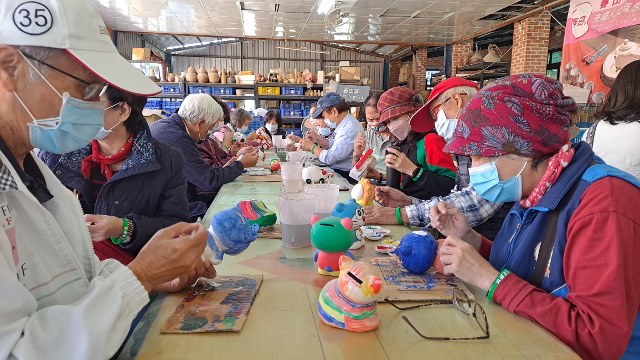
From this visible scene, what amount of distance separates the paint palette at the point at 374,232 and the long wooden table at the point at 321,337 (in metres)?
0.62

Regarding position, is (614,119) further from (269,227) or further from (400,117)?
(269,227)

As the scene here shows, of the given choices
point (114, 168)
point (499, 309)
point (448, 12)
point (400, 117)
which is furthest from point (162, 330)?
point (448, 12)

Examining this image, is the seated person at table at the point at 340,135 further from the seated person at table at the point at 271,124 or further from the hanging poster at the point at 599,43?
the hanging poster at the point at 599,43

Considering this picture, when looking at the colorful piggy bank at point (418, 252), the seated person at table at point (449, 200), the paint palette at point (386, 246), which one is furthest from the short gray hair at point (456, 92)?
the colorful piggy bank at point (418, 252)

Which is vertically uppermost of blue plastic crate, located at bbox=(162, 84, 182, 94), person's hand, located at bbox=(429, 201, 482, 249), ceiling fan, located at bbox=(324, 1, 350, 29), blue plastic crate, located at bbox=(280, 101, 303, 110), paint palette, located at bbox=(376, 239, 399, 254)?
ceiling fan, located at bbox=(324, 1, 350, 29)

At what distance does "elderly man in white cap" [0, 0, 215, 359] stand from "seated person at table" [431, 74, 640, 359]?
889 millimetres

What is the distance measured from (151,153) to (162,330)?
3.94ft

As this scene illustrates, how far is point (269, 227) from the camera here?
206 centimetres

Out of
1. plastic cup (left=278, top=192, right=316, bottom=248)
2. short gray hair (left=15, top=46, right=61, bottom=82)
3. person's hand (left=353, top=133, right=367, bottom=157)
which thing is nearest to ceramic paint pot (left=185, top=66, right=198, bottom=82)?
person's hand (left=353, top=133, right=367, bottom=157)

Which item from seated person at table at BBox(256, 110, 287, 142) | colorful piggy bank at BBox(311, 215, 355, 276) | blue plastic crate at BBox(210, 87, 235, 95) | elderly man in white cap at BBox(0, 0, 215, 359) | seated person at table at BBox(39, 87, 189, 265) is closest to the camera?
elderly man in white cap at BBox(0, 0, 215, 359)

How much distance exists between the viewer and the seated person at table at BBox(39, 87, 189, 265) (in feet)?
6.72

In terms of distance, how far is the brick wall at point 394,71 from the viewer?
19.1 metres

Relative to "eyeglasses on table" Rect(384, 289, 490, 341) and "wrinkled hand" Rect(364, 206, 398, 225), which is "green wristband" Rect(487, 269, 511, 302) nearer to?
"eyeglasses on table" Rect(384, 289, 490, 341)

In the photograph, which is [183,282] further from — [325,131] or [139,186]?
[325,131]
